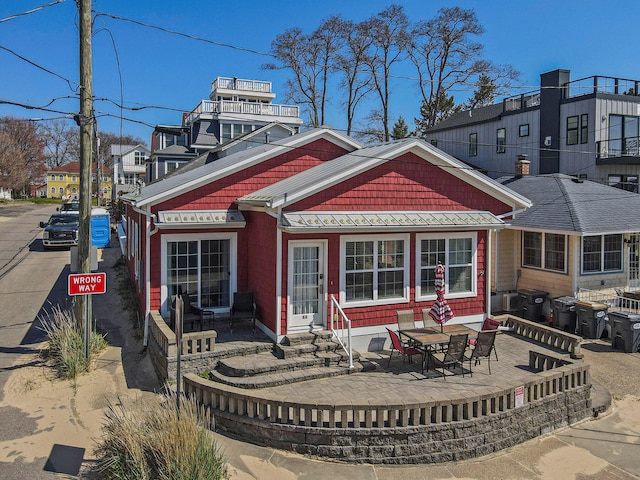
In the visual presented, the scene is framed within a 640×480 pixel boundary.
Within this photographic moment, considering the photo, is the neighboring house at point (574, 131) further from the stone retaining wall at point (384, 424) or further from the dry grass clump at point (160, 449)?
the dry grass clump at point (160, 449)

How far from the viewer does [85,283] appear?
1021 cm

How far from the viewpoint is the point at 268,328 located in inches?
424

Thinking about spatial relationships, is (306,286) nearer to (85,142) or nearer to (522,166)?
(85,142)

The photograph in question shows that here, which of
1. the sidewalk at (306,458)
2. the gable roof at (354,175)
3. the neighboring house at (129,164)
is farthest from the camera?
the neighboring house at (129,164)

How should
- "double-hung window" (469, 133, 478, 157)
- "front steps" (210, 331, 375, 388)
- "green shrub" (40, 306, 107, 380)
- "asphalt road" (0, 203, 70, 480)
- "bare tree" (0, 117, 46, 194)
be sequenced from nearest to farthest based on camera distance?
"asphalt road" (0, 203, 70, 480), "front steps" (210, 331, 375, 388), "green shrub" (40, 306, 107, 380), "double-hung window" (469, 133, 478, 157), "bare tree" (0, 117, 46, 194)

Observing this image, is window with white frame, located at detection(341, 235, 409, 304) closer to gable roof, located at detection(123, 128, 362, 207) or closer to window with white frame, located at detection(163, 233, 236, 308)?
window with white frame, located at detection(163, 233, 236, 308)

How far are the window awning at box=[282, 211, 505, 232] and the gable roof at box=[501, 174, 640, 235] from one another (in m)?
3.17

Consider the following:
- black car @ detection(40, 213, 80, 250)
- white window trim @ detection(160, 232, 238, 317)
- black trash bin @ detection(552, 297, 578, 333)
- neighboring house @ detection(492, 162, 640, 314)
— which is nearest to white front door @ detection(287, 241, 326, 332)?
white window trim @ detection(160, 232, 238, 317)

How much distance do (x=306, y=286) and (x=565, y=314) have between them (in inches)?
328

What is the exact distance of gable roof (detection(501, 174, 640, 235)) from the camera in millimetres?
15028

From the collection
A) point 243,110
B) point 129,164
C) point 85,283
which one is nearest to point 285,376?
point 85,283

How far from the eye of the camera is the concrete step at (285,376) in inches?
337

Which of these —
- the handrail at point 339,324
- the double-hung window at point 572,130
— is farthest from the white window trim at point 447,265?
the double-hung window at point 572,130

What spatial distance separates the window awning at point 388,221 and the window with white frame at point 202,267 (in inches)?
107
